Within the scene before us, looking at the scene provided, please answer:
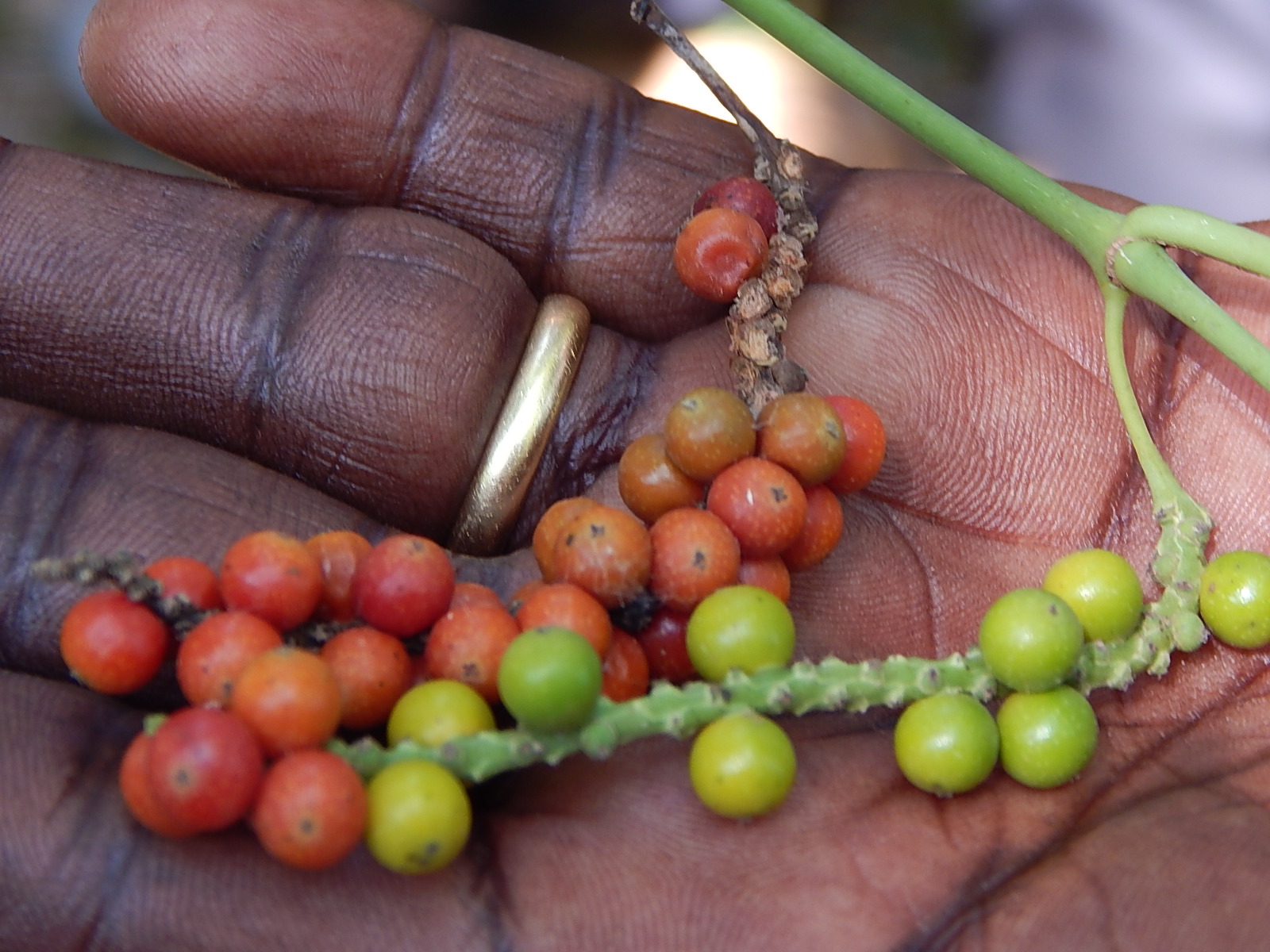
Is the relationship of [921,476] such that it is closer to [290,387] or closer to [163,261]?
[290,387]

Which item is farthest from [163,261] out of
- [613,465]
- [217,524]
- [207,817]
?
[207,817]

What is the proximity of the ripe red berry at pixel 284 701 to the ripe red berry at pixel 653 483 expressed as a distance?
598 mm

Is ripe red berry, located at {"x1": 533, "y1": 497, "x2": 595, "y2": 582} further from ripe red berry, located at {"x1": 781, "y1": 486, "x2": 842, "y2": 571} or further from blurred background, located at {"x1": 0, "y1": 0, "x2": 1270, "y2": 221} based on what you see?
blurred background, located at {"x1": 0, "y1": 0, "x2": 1270, "y2": 221}

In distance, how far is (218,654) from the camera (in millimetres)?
1400

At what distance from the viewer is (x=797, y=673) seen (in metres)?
1.59

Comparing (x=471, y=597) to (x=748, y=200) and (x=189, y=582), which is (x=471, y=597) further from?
(x=748, y=200)

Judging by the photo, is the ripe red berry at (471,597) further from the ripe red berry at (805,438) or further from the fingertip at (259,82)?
the fingertip at (259,82)

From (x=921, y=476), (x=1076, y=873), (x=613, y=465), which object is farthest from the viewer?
(x=613, y=465)

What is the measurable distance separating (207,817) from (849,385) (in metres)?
1.33

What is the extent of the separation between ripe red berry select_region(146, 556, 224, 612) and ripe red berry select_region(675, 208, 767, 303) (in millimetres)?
993

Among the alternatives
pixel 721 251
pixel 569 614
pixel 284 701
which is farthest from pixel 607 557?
pixel 721 251

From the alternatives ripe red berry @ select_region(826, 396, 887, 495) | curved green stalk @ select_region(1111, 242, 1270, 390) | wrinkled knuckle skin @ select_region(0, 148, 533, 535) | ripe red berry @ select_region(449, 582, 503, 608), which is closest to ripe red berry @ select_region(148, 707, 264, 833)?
ripe red berry @ select_region(449, 582, 503, 608)

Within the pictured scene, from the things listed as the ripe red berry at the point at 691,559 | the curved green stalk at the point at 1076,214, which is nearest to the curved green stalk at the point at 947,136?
the curved green stalk at the point at 1076,214

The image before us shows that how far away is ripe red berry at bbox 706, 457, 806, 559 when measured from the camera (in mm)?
1673
